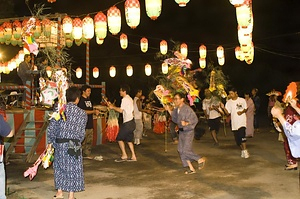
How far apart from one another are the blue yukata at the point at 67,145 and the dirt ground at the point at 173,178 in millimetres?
714

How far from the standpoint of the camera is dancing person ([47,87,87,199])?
22.7 ft

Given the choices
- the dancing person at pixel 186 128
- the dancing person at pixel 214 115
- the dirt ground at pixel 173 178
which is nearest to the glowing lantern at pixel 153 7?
the dancing person at pixel 186 128

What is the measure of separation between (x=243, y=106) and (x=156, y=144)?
14.7 ft

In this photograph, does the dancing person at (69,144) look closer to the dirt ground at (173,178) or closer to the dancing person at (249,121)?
the dirt ground at (173,178)

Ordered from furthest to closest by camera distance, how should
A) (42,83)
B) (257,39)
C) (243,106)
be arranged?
(257,39), (243,106), (42,83)

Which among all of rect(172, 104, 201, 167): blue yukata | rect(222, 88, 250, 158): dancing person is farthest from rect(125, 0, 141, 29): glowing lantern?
rect(172, 104, 201, 167): blue yukata

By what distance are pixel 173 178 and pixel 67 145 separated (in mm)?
3022

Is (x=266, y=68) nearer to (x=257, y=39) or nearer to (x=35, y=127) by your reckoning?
(x=257, y=39)

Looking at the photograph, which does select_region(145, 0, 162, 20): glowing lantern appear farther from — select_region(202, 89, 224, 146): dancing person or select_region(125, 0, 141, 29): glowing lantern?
select_region(202, 89, 224, 146): dancing person

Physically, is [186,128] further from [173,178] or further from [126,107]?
[126,107]

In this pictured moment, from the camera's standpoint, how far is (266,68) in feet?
113

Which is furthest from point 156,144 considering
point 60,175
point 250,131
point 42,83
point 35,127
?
point 60,175

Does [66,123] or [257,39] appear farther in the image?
[257,39]

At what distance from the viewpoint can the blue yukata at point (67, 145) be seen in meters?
6.92
